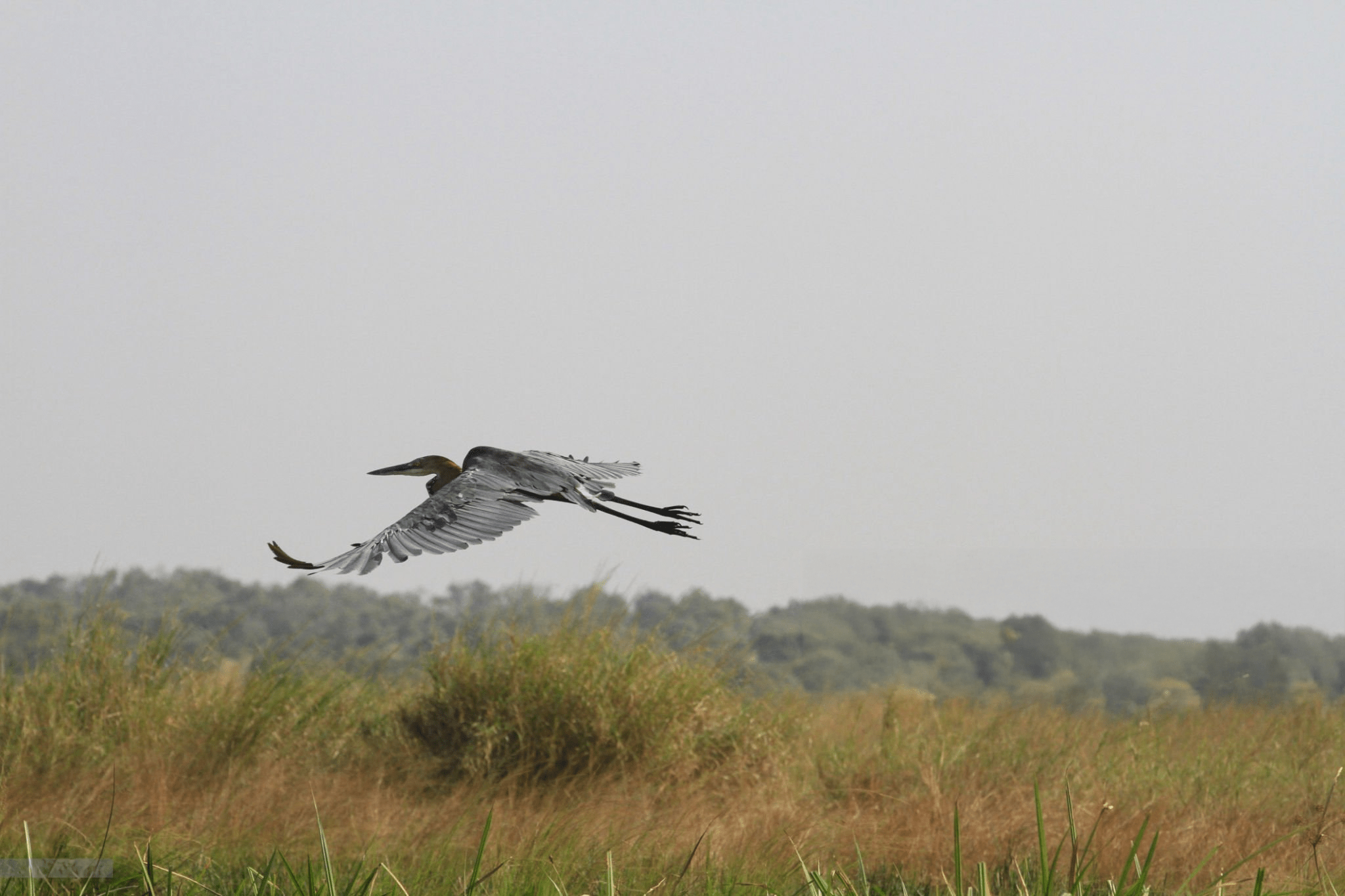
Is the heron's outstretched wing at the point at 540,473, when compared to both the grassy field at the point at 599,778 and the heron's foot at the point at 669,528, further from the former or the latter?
the grassy field at the point at 599,778

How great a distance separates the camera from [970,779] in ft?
19.0

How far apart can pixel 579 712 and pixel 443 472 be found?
12.7 feet

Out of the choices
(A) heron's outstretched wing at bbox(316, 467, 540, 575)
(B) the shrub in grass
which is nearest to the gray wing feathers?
(A) heron's outstretched wing at bbox(316, 467, 540, 575)

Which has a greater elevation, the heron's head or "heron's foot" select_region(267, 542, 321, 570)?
the heron's head

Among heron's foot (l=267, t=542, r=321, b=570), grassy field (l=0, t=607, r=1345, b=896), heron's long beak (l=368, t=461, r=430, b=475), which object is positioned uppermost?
heron's long beak (l=368, t=461, r=430, b=475)

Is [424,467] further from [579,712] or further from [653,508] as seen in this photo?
[579,712]

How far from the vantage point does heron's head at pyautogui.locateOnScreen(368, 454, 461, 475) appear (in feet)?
6.72

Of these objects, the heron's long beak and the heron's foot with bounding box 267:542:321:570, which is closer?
the heron's foot with bounding box 267:542:321:570

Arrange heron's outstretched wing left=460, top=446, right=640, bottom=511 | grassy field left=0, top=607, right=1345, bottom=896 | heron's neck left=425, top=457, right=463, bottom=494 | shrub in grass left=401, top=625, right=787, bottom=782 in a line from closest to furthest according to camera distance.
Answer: heron's outstretched wing left=460, top=446, right=640, bottom=511 → heron's neck left=425, top=457, right=463, bottom=494 → grassy field left=0, top=607, right=1345, bottom=896 → shrub in grass left=401, top=625, right=787, bottom=782

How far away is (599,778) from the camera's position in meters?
5.62

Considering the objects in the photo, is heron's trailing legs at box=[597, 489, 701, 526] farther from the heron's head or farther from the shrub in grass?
the shrub in grass

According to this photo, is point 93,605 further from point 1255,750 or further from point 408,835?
point 1255,750

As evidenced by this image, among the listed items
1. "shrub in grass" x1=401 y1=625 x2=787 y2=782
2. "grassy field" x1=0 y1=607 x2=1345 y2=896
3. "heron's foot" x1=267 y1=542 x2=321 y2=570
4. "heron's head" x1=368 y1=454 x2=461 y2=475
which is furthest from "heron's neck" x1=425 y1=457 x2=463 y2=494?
"shrub in grass" x1=401 y1=625 x2=787 y2=782

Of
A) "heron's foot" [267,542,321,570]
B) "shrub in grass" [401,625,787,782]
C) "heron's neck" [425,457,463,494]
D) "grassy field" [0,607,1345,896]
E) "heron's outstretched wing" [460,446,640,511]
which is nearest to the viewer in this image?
"heron's foot" [267,542,321,570]
